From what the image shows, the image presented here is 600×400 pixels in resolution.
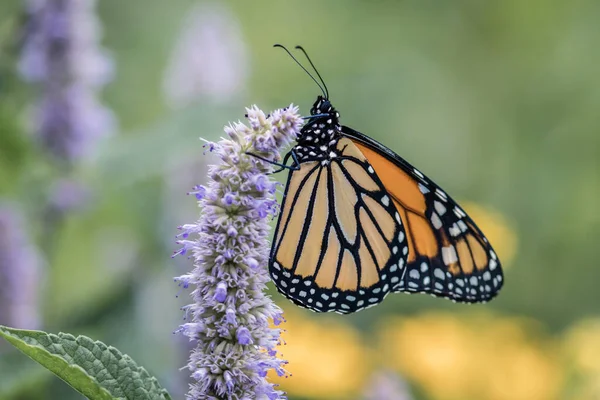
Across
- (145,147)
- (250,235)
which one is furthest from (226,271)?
(145,147)

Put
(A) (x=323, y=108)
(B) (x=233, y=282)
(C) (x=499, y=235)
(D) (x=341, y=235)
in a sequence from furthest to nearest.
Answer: (C) (x=499, y=235), (D) (x=341, y=235), (A) (x=323, y=108), (B) (x=233, y=282)

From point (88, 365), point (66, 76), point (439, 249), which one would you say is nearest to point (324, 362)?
point (439, 249)

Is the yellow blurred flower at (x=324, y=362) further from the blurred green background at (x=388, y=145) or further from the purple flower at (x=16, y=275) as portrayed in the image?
the purple flower at (x=16, y=275)

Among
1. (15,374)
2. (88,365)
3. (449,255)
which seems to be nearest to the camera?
(88,365)

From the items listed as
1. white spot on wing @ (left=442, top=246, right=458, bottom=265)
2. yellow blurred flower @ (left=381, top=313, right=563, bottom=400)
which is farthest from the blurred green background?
white spot on wing @ (left=442, top=246, right=458, bottom=265)

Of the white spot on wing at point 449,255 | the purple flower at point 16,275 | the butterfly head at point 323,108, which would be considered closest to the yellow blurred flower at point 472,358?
the white spot on wing at point 449,255

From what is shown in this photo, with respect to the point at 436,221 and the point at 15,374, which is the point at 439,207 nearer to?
the point at 436,221

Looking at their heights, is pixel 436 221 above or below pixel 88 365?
above
